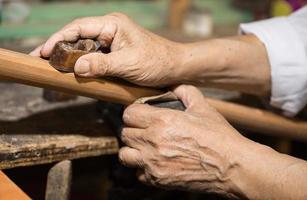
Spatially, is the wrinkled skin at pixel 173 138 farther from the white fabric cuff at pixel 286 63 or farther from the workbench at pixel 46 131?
the white fabric cuff at pixel 286 63

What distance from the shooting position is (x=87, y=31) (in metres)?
0.86

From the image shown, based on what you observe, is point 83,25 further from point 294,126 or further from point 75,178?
point 75,178

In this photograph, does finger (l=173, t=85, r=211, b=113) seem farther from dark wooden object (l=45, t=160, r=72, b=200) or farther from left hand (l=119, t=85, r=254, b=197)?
dark wooden object (l=45, t=160, r=72, b=200)

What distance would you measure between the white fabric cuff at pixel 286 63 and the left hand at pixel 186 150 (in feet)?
0.89

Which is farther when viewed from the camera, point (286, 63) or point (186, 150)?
point (286, 63)

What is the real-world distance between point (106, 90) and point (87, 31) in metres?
0.12

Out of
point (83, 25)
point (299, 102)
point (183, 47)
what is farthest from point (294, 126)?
point (83, 25)

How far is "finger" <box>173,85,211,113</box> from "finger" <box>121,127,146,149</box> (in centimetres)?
12

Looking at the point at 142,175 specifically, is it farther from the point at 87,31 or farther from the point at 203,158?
the point at 87,31

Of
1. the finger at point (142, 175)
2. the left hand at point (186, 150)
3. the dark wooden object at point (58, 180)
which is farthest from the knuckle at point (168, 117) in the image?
the dark wooden object at point (58, 180)

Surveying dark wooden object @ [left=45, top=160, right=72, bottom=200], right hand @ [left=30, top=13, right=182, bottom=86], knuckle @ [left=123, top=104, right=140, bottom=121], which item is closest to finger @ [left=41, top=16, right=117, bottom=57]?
right hand @ [left=30, top=13, right=182, bottom=86]

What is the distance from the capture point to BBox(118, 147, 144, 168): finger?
2.85 feet

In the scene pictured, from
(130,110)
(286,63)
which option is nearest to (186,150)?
(130,110)

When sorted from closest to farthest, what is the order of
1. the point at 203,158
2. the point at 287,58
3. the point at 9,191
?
the point at 9,191 → the point at 203,158 → the point at 287,58
